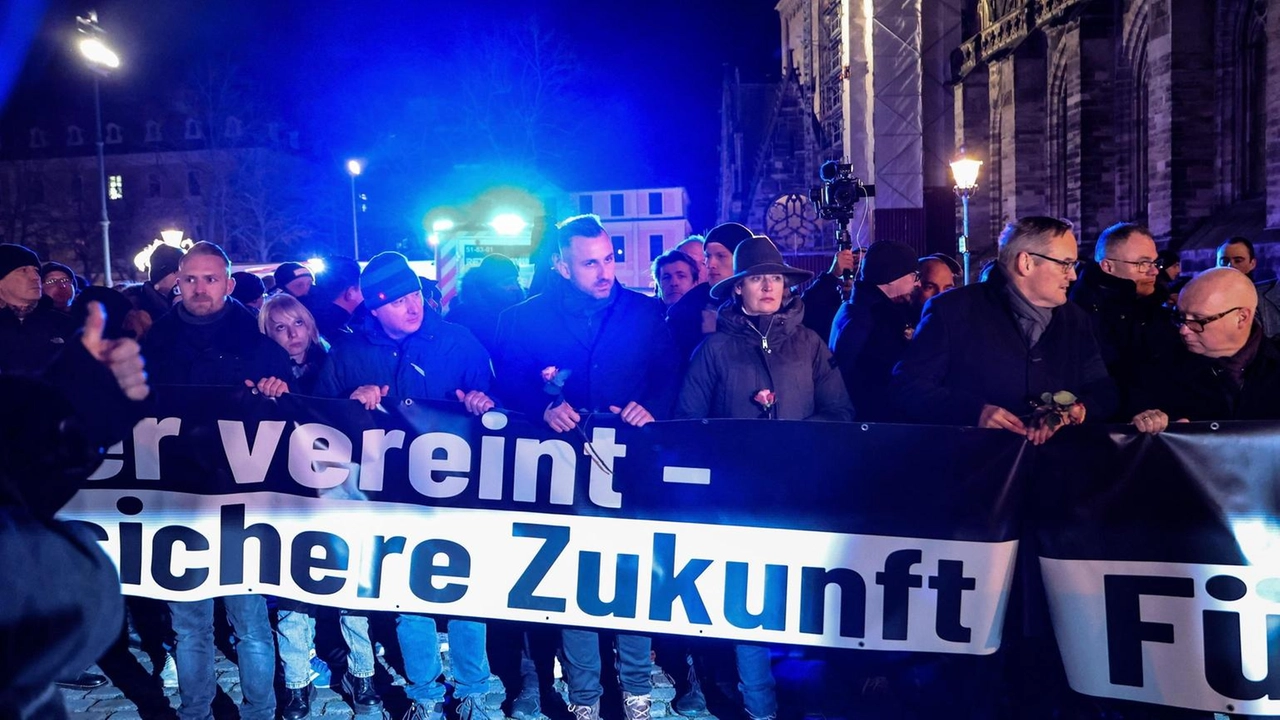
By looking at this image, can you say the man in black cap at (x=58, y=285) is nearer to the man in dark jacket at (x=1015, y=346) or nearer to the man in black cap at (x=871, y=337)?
the man in black cap at (x=871, y=337)

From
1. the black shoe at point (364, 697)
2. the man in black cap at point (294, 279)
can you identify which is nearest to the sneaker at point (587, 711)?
the black shoe at point (364, 697)

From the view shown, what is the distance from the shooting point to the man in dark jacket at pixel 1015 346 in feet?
15.3

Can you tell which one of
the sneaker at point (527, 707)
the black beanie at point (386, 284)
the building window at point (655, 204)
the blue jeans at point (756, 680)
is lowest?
the sneaker at point (527, 707)

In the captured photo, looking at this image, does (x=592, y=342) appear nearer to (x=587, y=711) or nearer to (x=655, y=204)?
(x=587, y=711)

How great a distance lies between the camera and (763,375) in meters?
5.01

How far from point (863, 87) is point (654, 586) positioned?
16.4m

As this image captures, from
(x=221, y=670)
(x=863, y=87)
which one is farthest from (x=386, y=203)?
(x=221, y=670)

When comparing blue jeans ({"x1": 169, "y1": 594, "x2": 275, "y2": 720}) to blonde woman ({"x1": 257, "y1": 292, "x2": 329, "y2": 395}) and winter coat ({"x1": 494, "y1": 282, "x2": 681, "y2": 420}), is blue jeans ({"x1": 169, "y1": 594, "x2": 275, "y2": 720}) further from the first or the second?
winter coat ({"x1": 494, "y1": 282, "x2": 681, "y2": 420})

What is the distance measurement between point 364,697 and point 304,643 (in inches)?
15.9

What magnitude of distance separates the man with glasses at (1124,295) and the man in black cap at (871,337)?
970mm

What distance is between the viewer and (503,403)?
5512mm

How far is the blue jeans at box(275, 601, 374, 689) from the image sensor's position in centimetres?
520

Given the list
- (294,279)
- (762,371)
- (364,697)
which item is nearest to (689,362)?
(762,371)

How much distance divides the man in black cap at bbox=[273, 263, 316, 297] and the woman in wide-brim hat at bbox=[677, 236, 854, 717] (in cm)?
498
